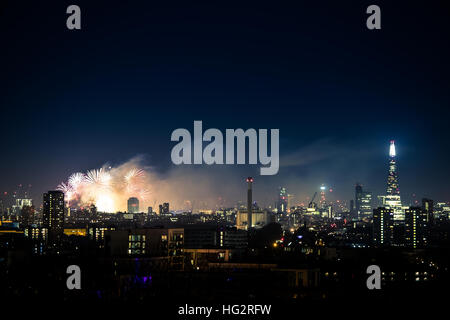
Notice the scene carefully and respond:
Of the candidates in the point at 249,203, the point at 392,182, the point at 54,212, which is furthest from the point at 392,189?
the point at 54,212

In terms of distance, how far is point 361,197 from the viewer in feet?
581

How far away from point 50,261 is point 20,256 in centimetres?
224

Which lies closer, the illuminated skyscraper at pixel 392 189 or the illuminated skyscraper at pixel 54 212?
the illuminated skyscraper at pixel 54 212

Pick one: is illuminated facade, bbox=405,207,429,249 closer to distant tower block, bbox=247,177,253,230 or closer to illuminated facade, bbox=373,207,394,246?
illuminated facade, bbox=373,207,394,246

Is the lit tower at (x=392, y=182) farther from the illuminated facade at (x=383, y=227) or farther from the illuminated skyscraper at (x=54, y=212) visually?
the illuminated skyscraper at (x=54, y=212)

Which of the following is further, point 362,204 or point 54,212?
point 362,204

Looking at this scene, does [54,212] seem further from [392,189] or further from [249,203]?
[392,189]

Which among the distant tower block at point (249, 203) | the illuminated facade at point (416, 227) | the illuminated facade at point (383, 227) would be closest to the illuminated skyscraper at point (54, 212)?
the distant tower block at point (249, 203)

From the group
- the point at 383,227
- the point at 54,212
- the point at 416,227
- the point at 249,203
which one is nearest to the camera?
the point at 54,212

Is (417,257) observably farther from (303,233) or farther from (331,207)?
(331,207)

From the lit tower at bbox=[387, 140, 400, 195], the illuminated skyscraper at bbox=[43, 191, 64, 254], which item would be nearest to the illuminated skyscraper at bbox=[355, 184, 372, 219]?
the lit tower at bbox=[387, 140, 400, 195]

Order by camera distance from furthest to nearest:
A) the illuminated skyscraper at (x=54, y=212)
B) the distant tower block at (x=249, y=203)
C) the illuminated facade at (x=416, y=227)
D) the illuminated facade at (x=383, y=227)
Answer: the distant tower block at (x=249, y=203) < the illuminated facade at (x=383, y=227) < the illuminated facade at (x=416, y=227) < the illuminated skyscraper at (x=54, y=212)

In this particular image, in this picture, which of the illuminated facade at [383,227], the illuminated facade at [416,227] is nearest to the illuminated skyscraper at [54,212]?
the illuminated facade at [383,227]

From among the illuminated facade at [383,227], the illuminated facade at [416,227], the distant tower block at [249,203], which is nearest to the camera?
the illuminated facade at [416,227]
